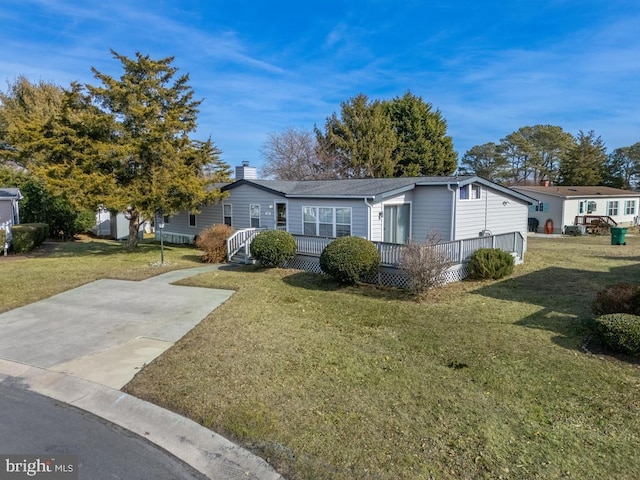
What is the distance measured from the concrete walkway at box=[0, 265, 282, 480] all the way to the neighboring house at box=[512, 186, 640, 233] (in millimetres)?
28069

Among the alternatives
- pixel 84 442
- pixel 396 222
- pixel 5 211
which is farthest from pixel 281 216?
pixel 84 442

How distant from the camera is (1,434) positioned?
446 cm

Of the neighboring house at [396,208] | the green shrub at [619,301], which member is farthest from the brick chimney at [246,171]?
the green shrub at [619,301]

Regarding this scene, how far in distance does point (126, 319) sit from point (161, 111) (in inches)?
534

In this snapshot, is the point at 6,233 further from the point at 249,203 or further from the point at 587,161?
the point at 587,161

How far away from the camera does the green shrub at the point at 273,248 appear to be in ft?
45.5

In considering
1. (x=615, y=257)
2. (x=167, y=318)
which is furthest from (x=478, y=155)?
(x=167, y=318)

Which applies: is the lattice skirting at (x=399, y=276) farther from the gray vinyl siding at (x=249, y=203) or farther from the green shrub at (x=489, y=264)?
the gray vinyl siding at (x=249, y=203)

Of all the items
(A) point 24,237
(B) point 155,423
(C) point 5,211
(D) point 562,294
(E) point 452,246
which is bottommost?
(B) point 155,423

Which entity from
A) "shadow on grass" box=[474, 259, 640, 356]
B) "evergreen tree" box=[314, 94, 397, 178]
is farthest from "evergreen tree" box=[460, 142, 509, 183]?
"shadow on grass" box=[474, 259, 640, 356]

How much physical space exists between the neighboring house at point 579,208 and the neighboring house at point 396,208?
47.9 ft

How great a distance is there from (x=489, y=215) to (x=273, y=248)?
29.0 ft

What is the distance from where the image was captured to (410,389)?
17.7 ft

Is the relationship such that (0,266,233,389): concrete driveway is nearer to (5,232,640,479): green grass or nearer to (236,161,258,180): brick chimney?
(5,232,640,479): green grass
